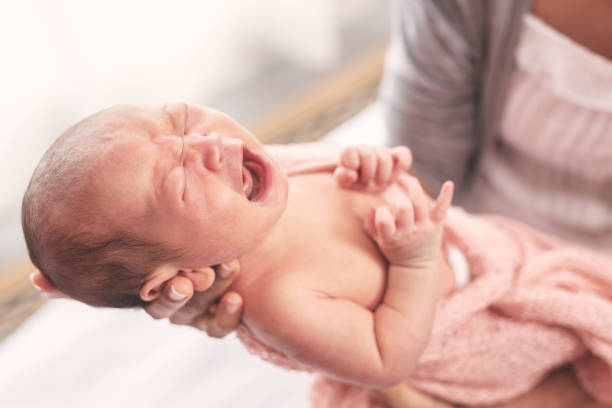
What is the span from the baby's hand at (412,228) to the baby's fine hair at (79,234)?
0.25 m

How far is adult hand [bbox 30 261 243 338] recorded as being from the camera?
0.65 meters

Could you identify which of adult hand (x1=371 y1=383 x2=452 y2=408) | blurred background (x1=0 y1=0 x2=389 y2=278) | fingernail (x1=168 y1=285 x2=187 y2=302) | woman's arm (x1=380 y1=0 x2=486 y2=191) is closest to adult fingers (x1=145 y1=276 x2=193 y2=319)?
fingernail (x1=168 y1=285 x2=187 y2=302)

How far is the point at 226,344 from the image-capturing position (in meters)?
1.27

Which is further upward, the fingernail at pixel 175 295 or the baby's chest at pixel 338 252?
the fingernail at pixel 175 295

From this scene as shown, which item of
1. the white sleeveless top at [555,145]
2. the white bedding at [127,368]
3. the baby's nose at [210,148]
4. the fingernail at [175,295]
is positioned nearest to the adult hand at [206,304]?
the fingernail at [175,295]

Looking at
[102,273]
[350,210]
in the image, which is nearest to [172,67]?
[350,210]

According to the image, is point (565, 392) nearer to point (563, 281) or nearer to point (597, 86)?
point (563, 281)

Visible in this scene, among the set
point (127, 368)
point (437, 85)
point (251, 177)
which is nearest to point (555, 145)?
point (437, 85)

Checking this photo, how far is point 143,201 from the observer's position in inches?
23.7

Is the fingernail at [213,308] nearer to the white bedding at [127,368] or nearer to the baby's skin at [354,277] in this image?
the baby's skin at [354,277]

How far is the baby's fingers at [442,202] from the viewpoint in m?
0.71

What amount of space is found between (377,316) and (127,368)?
682 millimetres

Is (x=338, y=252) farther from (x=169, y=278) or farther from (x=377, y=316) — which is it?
(x=169, y=278)

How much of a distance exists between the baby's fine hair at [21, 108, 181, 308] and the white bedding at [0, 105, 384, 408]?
616 millimetres
